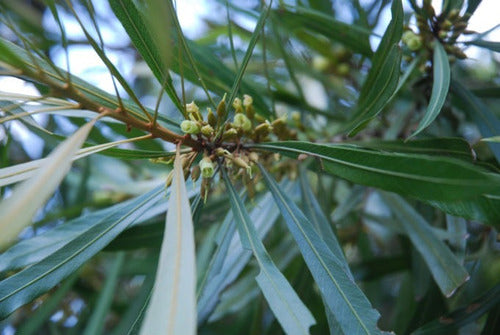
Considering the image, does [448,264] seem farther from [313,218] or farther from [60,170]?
[60,170]

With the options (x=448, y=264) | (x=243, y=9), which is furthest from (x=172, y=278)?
(x=243, y=9)

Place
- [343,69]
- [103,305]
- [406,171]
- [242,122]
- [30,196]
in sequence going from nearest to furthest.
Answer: [30,196], [406,171], [242,122], [103,305], [343,69]

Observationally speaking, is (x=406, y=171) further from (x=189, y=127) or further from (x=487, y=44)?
(x=487, y=44)

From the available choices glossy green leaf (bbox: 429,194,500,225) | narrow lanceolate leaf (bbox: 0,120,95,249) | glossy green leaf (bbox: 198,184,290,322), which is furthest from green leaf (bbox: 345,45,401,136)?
narrow lanceolate leaf (bbox: 0,120,95,249)

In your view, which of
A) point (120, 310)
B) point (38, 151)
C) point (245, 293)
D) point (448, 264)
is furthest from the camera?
point (38, 151)

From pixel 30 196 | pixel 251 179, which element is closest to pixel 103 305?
pixel 251 179

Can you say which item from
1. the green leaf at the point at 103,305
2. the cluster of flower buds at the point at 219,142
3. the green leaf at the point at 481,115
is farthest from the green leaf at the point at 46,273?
the green leaf at the point at 481,115
